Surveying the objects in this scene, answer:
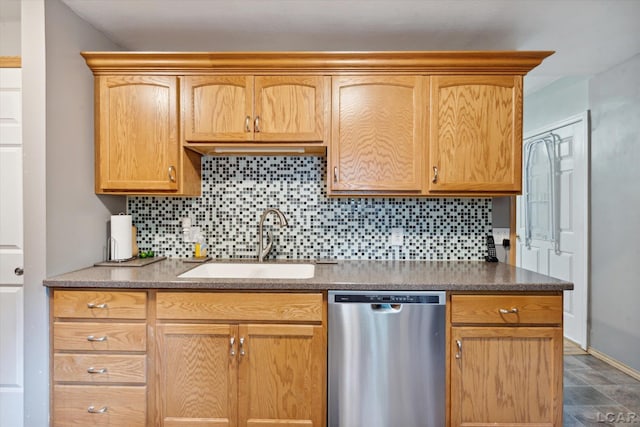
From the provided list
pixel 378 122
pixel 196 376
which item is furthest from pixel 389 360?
pixel 378 122

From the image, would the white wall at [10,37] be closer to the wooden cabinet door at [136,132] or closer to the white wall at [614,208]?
the wooden cabinet door at [136,132]

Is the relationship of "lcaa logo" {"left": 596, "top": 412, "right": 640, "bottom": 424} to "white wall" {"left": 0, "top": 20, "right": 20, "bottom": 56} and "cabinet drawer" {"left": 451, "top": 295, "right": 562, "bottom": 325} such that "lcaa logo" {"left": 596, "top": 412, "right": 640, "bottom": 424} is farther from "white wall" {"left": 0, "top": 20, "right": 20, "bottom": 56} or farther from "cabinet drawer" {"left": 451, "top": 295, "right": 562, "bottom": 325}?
"white wall" {"left": 0, "top": 20, "right": 20, "bottom": 56}

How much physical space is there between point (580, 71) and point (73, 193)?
3.81 m

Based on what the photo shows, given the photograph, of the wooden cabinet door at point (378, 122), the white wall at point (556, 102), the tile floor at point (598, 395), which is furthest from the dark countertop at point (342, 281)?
the white wall at point (556, 102)

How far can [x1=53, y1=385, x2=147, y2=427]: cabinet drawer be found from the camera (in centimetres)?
181

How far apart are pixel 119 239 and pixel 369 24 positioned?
200cm

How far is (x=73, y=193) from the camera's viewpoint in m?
2.02

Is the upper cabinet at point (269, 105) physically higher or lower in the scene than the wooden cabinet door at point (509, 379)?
higher

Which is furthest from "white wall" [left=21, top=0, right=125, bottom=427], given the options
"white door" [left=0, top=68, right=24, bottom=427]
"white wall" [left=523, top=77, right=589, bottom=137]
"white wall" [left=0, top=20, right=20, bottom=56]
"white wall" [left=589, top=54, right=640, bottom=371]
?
"white wall" [left=523, top=77, right=589, bottom=137]

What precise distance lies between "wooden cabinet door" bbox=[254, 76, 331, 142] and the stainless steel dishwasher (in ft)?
3.21

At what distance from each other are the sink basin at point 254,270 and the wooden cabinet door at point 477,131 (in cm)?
101

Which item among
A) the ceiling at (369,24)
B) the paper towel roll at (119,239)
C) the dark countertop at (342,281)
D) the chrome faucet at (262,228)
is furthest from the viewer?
the chrome faucet at (262,228)

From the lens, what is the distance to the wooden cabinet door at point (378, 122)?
2.12 meters

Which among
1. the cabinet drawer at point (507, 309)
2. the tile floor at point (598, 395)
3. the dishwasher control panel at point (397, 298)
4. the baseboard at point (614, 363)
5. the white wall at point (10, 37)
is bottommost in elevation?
the tile floor at point (598, 395)
